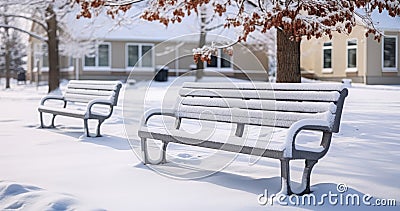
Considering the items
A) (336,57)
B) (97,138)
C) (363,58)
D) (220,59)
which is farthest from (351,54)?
(97,138)

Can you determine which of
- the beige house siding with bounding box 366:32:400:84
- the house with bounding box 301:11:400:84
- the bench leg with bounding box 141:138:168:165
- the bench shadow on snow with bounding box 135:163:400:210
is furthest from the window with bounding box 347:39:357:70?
the bench shadow on snow with bounding box 135:163:400:210

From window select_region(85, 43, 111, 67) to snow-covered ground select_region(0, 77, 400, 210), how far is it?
27.6 m

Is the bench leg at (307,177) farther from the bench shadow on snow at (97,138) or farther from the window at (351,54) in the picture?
the window at (351,54)

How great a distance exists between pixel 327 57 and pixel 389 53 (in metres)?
3.69

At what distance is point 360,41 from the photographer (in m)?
28.1

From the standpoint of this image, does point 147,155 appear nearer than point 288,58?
Yes

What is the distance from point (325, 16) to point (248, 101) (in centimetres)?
205

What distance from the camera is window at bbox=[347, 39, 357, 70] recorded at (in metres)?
28.9

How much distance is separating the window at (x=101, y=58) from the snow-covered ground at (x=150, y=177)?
2763 centimetres

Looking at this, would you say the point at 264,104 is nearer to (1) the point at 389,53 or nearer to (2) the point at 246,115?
(2) the point at 246,115

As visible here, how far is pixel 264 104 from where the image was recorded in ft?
19.4

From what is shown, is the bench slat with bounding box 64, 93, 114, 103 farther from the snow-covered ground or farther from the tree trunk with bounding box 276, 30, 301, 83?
the tree trunk with bounding box 276, 30, 301, 83

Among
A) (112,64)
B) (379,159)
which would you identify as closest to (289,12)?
(379,159)

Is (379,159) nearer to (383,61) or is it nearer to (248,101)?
(248,101)
